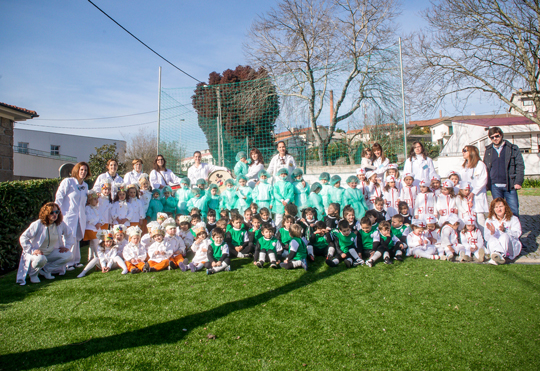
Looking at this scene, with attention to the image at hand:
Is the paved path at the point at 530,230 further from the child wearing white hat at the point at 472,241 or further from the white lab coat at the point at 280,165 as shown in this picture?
the white lab coat at the point at 280,165

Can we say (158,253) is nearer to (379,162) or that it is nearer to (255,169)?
(255,169)

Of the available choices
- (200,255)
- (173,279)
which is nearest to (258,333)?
(173,279)

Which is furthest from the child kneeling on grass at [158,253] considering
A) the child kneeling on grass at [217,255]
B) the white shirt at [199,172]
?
the white shirt at [199,172]

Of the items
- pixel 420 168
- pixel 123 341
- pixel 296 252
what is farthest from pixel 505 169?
pixel 123 341

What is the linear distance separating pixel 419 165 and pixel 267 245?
3117 mm

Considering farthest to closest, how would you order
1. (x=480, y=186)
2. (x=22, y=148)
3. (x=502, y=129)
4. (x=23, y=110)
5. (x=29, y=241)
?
(x=22, y=148) < (x=502, y=129) < (x=23, y=110) < (x=480, y=186) < (x=29, y=241)

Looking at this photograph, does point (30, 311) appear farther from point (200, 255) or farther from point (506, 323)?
point (506, 323)

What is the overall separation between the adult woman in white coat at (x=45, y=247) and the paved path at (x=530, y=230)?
6.56 m

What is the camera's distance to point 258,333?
9.20ft

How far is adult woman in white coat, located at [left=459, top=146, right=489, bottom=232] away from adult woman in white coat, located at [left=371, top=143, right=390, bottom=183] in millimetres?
1303

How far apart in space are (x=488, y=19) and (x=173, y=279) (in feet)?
48.2

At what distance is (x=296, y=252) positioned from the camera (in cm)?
461

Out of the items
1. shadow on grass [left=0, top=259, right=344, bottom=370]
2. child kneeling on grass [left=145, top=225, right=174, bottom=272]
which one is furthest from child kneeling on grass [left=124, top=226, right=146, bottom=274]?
shadow on grass [left=0, top=259, right=344, bottom=370]

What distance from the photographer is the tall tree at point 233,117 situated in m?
9.50
